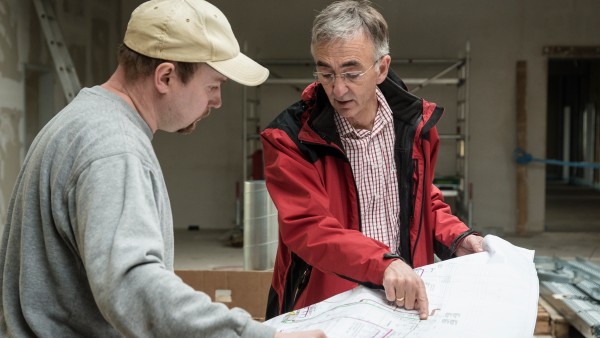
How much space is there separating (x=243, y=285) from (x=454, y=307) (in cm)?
271

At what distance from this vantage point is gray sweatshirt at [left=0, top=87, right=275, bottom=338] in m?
1.17

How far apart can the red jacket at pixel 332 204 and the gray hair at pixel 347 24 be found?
0.19 m

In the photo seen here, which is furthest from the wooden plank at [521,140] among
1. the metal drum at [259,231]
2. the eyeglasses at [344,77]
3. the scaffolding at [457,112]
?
the eyeglasses at [344,77]

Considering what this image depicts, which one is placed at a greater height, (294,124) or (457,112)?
(457,112)

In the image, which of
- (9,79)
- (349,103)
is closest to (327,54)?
(349,103)

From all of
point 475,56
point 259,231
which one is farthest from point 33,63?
point 475,56

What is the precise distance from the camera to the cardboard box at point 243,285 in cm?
439

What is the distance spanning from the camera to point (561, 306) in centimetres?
555

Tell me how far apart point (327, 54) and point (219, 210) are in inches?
355

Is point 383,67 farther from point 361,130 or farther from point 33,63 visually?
point 33,63

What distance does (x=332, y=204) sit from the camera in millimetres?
2094

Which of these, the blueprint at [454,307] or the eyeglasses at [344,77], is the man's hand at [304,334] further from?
the eyeglasses at [344,77]

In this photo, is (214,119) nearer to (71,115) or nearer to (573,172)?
(71,115)

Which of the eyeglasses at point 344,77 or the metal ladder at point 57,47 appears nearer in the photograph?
the eyeglasses at point 344,77
